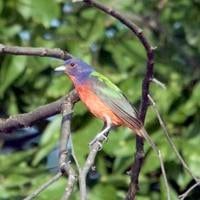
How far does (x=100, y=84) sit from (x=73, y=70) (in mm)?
130

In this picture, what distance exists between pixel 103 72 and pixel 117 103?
101 centimetres

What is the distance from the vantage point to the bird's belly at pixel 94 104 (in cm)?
197

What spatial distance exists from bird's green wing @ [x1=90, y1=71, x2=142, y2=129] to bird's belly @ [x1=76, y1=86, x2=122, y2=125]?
0.01 m

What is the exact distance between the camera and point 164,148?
2865 mm

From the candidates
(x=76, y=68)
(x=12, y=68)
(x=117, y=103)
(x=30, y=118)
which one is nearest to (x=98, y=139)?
(x=30, y=118)

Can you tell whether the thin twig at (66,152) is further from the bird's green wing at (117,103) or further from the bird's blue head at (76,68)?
the bird's blue head at (76,68)

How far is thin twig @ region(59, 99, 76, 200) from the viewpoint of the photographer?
4.80ft

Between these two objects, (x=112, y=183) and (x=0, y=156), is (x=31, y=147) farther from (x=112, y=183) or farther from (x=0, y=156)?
(x=112, y=183)

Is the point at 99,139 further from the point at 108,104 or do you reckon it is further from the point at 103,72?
the point at 103,72

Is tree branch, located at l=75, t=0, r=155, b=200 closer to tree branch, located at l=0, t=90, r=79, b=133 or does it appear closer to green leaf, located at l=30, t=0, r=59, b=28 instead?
tree branch, located at l=0, t=90, r=79, b=133

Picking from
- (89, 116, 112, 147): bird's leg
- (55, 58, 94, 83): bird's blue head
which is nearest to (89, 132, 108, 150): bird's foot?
(89, 116, 112, 147): bird's leg

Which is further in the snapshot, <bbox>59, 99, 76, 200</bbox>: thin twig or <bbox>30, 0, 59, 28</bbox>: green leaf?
<bbox>30, 0, 59, 28</bbox>: green leaf

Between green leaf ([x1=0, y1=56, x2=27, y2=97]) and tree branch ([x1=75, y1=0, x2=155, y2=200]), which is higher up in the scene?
tree branch ([x1=75, y1=0, x2=155, y2=200])

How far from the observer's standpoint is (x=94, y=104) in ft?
6.50
